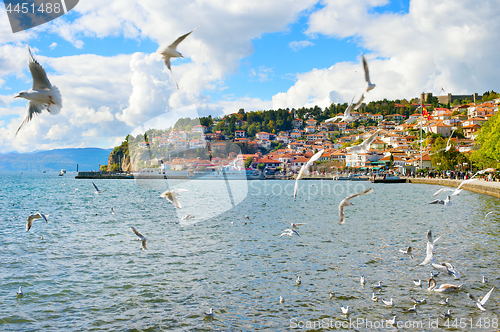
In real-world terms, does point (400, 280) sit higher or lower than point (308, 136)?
lower

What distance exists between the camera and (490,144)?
31656 millimetres

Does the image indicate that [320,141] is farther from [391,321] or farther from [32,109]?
[32,109]

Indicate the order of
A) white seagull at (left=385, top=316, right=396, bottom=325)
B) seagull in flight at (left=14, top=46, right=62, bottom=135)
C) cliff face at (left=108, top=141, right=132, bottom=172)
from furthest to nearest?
cliff face at (left=108, top=141, right=132, bottom=172)
white seagull at (left=385, top=316, right=396, bottom=325)
seagull in flight at (left=14, top=46, right=62, bottom=135)

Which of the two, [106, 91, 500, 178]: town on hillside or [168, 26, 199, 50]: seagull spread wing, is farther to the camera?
[106, 91, 500, 178]: town on hillside

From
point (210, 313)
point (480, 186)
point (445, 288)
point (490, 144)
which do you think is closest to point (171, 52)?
point (210, 313)

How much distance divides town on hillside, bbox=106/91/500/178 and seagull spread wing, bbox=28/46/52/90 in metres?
4.39

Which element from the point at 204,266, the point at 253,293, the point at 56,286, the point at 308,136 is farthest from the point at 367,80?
the point at 308,136

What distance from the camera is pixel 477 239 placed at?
10.3 meters

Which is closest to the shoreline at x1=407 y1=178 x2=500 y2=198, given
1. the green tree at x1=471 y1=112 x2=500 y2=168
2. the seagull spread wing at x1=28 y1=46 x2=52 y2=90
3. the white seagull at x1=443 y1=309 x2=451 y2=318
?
the green tree at x1=471 y1=112 x2=500 y2=168

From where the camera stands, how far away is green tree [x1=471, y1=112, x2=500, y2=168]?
3081 cm

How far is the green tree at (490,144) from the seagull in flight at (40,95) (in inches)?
1399

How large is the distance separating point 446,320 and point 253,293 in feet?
10.3

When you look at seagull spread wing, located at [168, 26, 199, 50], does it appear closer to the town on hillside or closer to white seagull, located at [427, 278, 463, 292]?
the town on hillside

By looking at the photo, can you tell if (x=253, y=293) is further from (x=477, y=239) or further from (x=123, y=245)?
(x=477, y=239)
